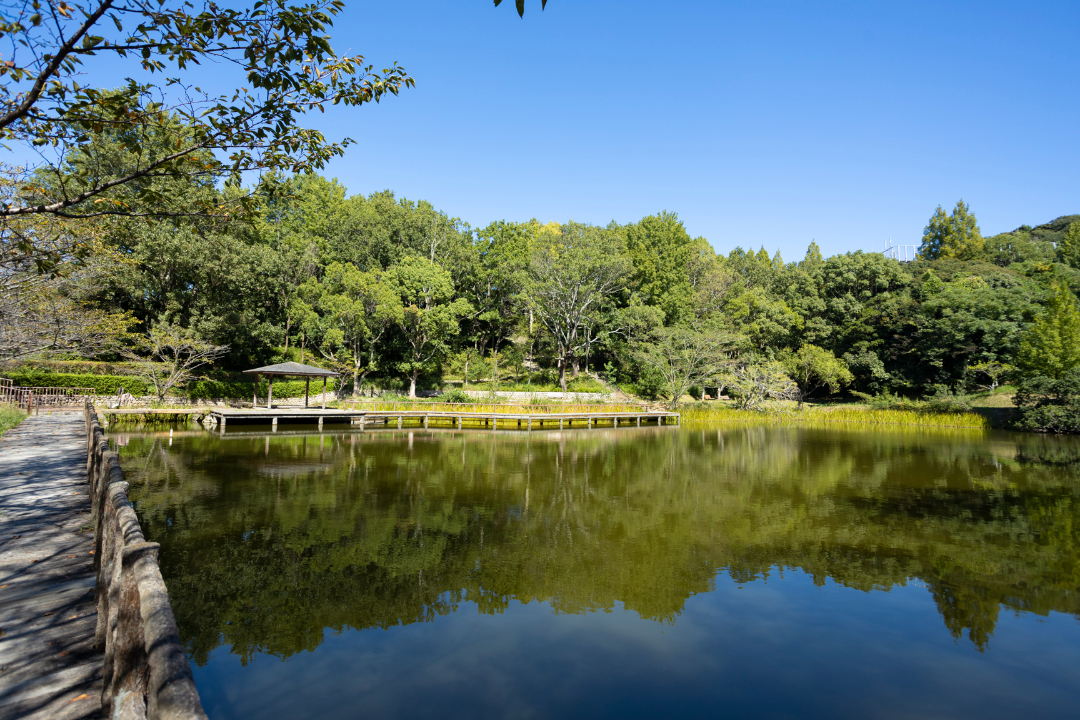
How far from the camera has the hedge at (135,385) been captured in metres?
23.6

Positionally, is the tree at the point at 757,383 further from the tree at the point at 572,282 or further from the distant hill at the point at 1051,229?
the distant hill at the point at 1051,229

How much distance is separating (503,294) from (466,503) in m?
32.5

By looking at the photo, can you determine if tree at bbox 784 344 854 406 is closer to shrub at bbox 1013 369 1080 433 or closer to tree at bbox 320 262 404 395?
shrub at bbox 1013 369 1080 433

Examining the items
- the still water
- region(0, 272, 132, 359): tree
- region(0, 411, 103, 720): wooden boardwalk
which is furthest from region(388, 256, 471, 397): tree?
region(0, 411, 103, 720): wooden boardwalk

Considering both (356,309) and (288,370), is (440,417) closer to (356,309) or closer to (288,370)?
(288,370)

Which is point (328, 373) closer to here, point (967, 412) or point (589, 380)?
point (589, 380)

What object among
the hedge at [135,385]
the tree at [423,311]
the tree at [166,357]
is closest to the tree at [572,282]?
the tree at [423,311]

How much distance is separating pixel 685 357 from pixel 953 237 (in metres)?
48.6

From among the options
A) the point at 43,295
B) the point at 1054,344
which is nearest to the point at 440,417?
the point at 43,295

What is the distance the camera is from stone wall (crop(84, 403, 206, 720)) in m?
1.81

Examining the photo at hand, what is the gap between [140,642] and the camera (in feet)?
7.79

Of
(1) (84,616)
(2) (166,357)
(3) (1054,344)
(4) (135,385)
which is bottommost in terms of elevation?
(1) (84,616)

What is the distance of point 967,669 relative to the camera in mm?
5445

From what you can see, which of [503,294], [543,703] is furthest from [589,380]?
[543,703]
